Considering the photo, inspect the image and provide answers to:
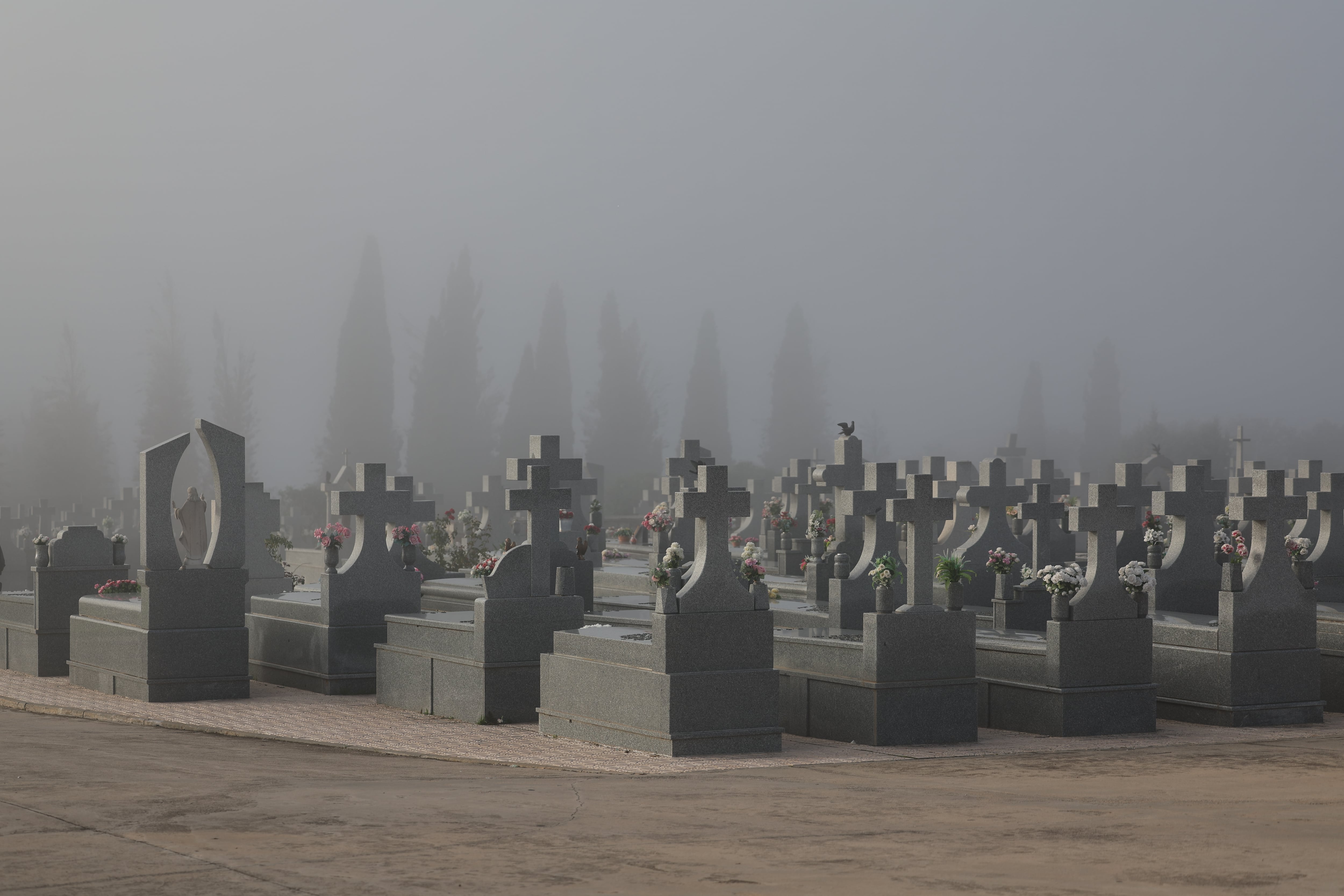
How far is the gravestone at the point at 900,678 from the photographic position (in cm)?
1195

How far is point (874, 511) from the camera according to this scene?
16.3 metres

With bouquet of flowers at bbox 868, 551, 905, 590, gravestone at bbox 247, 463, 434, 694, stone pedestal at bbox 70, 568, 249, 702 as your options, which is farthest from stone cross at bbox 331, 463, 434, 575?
bouquet of flowers at bbox 868, 551, 905, 590

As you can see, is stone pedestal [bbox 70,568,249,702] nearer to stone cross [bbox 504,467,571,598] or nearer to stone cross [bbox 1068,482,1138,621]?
stone cross [bbox 504,467,571,598]

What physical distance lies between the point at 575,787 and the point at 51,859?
142 inches

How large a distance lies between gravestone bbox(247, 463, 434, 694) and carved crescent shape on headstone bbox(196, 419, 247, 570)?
3.25 feet

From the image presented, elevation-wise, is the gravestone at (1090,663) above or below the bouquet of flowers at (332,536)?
below

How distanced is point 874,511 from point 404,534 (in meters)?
5.99

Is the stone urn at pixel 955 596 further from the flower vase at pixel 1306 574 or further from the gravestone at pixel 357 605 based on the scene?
the gravestone at pixel 357 605

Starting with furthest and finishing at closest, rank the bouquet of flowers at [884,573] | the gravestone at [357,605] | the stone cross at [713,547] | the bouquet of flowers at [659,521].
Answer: the bouquet of flowers at [659,521], the gravestone at [357,605], the bouquet of flowers at [884,573], the stone cross at [713,547]

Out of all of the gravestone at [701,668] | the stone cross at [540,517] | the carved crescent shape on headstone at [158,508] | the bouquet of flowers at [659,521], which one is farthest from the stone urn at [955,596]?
the carved crescent shape on headstone at [158,508]

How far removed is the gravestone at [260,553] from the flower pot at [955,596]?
9.71 metres

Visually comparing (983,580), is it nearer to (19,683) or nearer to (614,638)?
(614,638)

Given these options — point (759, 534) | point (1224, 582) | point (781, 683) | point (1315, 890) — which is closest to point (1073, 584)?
→ point (1224, 582)

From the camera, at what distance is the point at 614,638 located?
12.1 metres
